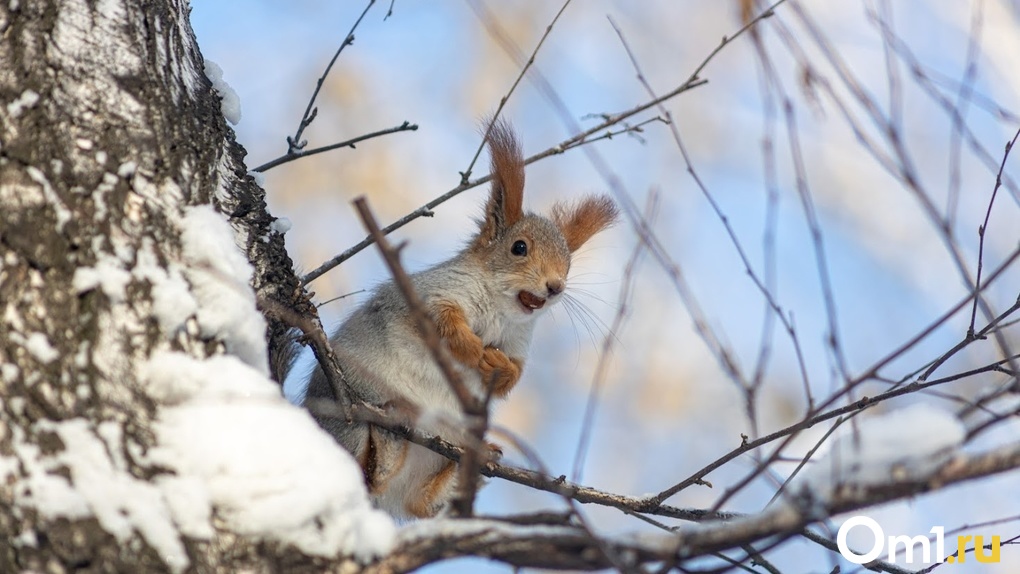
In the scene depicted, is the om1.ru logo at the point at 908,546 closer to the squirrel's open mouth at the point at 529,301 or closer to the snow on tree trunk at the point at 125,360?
the snow on tree trunk at the point at 125,360

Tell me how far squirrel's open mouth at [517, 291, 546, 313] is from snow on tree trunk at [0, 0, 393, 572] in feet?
5.21

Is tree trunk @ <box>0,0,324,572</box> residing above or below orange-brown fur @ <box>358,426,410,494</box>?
below

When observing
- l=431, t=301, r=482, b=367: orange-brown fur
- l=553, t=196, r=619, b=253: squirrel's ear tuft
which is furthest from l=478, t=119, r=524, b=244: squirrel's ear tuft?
l=431, t=301, r=482, b=367: orange-brown fur

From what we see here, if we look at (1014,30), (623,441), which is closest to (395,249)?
(1014,30)

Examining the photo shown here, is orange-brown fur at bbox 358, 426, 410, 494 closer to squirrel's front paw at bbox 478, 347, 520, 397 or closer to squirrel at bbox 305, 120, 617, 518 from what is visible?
squirrel at bbox 305, 120, 617, 518

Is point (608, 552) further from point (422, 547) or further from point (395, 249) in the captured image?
point (395, 249)

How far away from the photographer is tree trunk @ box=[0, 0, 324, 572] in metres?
1.24

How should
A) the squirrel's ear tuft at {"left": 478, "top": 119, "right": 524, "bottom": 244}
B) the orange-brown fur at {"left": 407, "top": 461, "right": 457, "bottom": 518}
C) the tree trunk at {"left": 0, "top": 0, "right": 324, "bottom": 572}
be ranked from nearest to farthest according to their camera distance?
the tree trunk at {"left": 0, "top": 0, "right": 324, "bottom": 572} → the orange-brown fur at {"left": 407, "top": 461, "right": 457, "bottom": 518} → the squirrel's ear tuft at {"left": 478, "top": 119, "right": 524, "bottom": 244}

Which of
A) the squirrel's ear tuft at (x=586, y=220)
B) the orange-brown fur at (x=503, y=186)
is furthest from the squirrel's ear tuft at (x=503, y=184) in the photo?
the squirrel's ear tuft at (x=586, y=220)

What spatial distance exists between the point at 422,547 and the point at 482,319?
1851 millimetres

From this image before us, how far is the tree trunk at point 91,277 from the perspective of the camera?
1.24 meters

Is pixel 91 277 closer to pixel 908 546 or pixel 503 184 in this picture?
pixel 908 546

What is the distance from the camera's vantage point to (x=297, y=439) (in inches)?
54.7

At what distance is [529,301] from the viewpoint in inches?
124
